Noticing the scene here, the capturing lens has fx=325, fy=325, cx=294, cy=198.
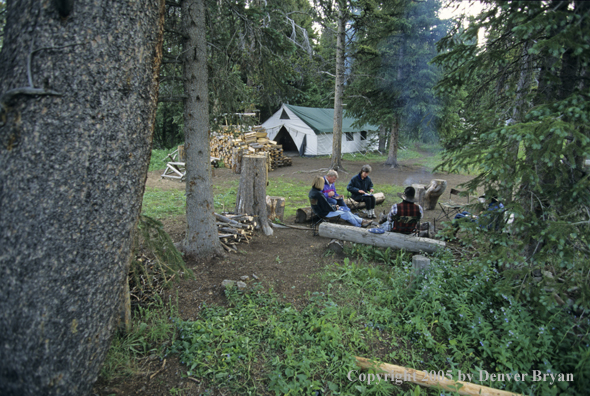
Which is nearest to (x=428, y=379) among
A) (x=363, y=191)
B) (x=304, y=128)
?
(x=363, y=191)

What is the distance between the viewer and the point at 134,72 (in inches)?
86.7

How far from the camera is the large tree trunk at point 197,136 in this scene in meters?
4.43

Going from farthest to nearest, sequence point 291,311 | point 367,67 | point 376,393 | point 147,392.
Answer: point 367,67 < point 291,311 < point 376,393 < point 147,392

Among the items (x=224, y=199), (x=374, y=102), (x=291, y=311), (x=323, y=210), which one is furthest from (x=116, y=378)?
(x=374, y=102)

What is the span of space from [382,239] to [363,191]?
2.57 metres

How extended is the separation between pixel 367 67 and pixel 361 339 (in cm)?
1398

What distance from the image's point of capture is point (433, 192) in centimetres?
862

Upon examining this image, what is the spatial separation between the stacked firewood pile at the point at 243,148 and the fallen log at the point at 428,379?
37.2 feet

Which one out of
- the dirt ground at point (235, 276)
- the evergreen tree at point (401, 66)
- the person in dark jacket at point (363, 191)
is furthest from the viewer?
the evergreen tree at point (401, 66)

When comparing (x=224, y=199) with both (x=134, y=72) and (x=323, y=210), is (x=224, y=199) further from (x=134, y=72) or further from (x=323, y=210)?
(x=134, y=72)

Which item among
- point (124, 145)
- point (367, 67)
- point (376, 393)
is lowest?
point (376, 393)

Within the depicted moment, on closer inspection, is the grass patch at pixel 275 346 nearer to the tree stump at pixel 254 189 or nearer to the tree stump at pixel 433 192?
the tree stump at pixel 254 189

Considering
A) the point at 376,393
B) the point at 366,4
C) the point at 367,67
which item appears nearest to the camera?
the point at 376,393

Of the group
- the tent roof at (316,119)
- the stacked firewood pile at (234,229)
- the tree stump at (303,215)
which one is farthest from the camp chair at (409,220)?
the tent roof at (316,119)
